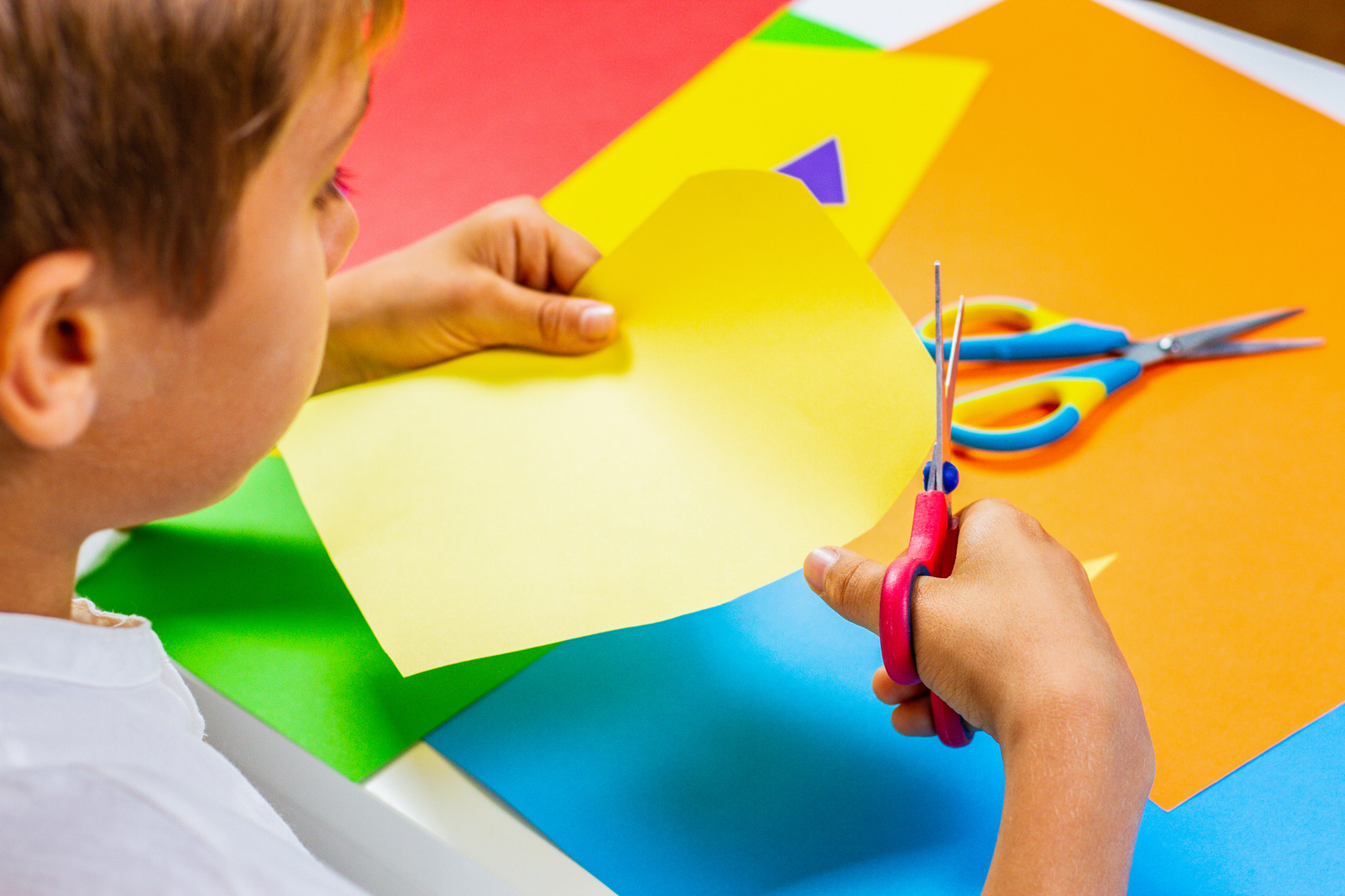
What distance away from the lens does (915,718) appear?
489mm

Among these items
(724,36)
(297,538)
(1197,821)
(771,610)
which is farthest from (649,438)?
(724,36)

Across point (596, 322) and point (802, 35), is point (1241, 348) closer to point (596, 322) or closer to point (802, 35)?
point (596, 322)

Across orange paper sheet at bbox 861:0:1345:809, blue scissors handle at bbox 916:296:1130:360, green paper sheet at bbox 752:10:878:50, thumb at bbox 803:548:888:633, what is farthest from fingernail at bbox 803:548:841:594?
green paper sheet at bbox 752:10:878:50

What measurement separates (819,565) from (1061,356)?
0.28 metres

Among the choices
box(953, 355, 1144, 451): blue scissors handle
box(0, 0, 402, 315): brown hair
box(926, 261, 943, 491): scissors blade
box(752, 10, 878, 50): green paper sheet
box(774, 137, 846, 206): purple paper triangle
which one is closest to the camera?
box(0, 0, 402, 315): brown hair

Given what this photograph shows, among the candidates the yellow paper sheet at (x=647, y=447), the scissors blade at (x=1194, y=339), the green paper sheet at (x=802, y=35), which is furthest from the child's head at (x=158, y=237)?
the green paper sheet at (x=802, y=35)

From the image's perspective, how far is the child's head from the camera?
0.30 metres

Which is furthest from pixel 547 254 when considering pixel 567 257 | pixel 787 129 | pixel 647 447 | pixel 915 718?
pixel 915 718

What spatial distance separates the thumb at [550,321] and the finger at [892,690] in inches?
11.2

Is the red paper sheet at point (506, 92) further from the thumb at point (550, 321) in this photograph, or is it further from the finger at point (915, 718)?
the finger at point (915, 718)

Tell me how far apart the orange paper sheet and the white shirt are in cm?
37

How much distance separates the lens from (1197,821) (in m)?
0.47

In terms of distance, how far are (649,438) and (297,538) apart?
227 mm

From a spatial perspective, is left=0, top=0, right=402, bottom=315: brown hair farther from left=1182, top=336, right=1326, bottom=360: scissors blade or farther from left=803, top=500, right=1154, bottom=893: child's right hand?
left=1182, top=336, right=1326, bottom=360: scissors blade
